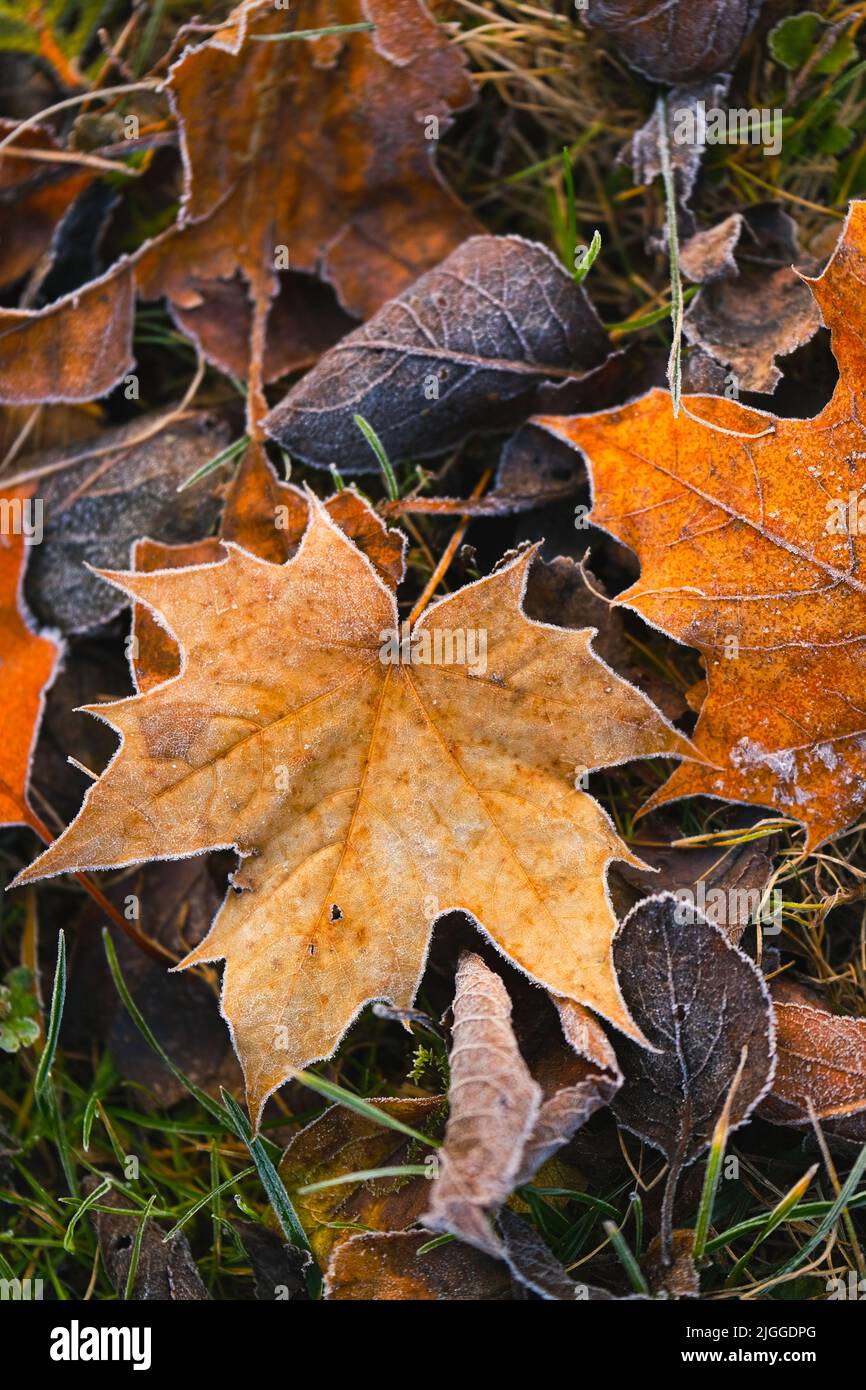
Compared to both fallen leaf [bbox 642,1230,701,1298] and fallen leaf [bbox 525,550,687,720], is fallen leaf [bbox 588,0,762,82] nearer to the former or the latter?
fallen leaf [bbox 525,550,687,720]

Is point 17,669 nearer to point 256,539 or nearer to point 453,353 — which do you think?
point 256,539

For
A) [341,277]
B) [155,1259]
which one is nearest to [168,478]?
[341,277]

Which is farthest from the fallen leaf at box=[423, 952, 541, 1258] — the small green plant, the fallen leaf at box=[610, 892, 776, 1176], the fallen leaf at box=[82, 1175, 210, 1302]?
the small green plant

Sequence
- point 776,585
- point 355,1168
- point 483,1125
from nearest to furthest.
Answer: point 483,1125, point 776,585, point 355,1168

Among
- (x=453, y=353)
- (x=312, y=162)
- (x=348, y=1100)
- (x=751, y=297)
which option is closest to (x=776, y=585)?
(x=751, y=297)

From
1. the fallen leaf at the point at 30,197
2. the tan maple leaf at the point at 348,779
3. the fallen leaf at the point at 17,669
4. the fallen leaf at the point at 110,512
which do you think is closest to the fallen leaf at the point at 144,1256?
the tan maple leaf at the point at 348,779
